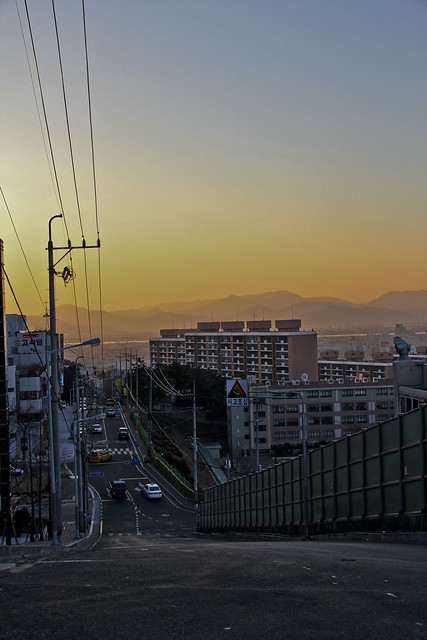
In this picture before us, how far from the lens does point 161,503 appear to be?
48.4 metres

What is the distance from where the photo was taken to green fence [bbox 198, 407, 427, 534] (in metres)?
14.9

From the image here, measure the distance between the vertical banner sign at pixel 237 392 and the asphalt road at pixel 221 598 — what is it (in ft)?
41.8

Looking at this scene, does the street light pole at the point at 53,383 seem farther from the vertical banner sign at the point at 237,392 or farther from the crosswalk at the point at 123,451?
the crosswalk at the point at 123,451

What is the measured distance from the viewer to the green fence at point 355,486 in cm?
1493

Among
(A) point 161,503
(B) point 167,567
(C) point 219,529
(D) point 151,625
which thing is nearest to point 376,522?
(B) point 167,567

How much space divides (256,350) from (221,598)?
133 meters

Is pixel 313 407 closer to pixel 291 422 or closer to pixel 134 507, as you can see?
pixel 291 422

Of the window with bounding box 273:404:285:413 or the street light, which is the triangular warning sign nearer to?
the street light

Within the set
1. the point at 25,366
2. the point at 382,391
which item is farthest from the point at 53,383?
the point at 25,366

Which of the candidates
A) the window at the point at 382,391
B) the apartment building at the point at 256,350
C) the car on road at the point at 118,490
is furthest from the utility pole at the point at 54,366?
the apartment building at the point at 256,350

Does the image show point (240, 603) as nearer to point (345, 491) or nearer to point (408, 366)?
point (345, 491)

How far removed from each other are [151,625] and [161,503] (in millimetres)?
43053

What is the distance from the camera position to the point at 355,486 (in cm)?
1842

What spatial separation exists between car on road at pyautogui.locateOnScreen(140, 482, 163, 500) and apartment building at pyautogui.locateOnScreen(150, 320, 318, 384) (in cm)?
6215
